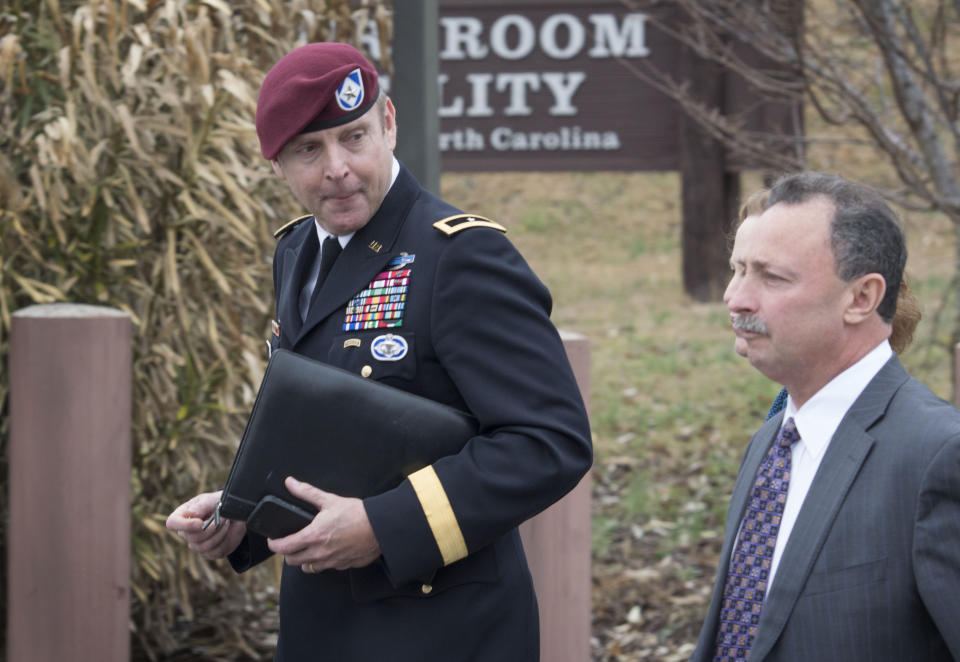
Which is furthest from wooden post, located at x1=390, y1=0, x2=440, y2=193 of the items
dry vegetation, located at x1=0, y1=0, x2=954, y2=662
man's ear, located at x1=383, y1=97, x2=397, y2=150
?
man's ear, located at x1=383, y1=97, x2=397, y2=150

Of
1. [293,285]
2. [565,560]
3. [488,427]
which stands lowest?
[565,560]

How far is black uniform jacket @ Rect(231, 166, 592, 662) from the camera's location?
2043 millimetres

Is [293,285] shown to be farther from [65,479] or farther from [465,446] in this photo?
[65,479]

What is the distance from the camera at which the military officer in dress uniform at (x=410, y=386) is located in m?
2.04

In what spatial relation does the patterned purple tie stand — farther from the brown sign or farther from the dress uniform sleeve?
the brown sign

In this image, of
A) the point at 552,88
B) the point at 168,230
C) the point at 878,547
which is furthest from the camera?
the point at 552,88

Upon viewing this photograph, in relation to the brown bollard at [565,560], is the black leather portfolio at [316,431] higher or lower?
higher

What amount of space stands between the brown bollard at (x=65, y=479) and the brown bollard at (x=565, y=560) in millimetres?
1081

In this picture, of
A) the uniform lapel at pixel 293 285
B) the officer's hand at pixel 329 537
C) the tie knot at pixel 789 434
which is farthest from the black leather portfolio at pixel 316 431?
the tie knot at pixel 789 434

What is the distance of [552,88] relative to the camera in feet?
21.7

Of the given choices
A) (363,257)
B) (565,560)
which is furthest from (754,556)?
(565,560)

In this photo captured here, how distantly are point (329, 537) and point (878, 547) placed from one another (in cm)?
82

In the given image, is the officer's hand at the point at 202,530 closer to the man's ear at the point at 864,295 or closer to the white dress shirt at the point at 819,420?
the white dress shirt at the point at 819,420

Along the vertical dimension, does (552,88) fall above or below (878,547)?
above
